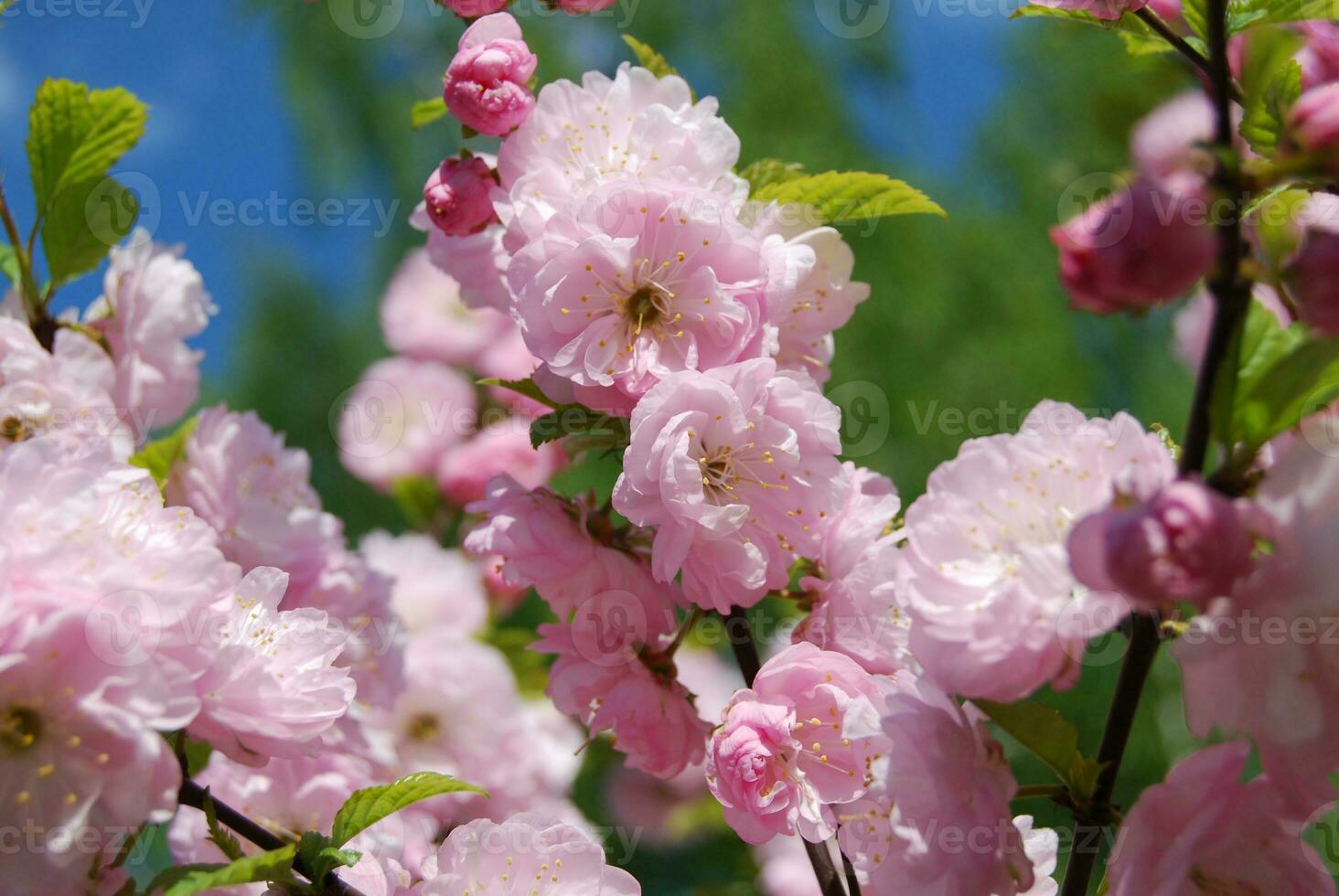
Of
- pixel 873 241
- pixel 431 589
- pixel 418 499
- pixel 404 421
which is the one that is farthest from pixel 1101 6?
pixel 873 241

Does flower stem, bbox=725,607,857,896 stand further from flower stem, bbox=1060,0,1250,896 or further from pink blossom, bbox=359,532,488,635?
pink blossom, bbox=359,532,488,635

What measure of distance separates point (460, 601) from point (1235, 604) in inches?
55.0

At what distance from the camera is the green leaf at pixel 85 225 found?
100 cm

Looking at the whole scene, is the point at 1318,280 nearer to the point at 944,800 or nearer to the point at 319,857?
the point at 944,800

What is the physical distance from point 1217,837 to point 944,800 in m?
0.13

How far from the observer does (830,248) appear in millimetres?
852

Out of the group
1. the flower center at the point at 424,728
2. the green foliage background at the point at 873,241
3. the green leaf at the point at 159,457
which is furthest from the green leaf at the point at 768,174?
the green foliage background at the point at 873,241

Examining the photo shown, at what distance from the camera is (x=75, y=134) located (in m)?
1.00

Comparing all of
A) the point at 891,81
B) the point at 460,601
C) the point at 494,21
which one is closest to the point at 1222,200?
the point at 494,21

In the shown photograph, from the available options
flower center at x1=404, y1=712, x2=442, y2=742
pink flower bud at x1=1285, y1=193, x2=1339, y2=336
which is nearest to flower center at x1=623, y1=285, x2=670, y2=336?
pink flower bud at x1=1285, y1=193, x2=1339, y2=336

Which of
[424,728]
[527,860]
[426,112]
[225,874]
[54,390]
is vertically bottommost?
[424,728]

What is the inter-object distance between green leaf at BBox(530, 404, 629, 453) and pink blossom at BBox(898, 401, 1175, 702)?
0.83 ft

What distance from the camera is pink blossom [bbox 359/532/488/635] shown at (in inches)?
69.7

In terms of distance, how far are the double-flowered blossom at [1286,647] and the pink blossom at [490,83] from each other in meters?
0.55
